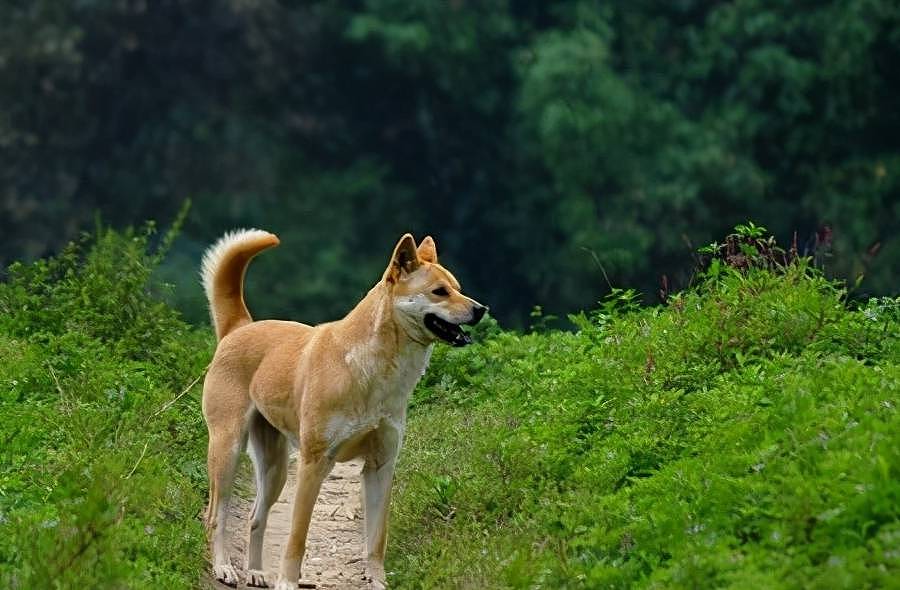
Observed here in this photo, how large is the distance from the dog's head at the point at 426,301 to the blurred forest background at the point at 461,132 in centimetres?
1488

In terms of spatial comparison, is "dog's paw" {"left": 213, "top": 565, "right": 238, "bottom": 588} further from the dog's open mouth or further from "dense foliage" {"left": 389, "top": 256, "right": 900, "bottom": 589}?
the dog's open mouth

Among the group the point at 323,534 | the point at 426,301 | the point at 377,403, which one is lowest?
the point at 323,534

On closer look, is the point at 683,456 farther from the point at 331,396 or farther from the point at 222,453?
the point at 222,453

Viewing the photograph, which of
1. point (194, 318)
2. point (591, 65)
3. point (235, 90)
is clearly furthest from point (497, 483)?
point (235, 90)

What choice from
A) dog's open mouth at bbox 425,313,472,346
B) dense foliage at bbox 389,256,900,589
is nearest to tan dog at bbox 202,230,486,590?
dog's open mouth at bbox 425,313,472,346

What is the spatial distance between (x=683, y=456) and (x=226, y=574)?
2226mm

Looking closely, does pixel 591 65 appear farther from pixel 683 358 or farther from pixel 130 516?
pixel 130 516

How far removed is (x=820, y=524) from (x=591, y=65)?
1785cm

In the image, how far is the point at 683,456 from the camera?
7215 mm

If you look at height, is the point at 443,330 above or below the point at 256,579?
above

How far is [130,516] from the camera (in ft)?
24.4

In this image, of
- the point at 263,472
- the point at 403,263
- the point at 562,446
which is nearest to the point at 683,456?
the point at 562,446

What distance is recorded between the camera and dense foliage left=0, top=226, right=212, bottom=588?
21.0ft

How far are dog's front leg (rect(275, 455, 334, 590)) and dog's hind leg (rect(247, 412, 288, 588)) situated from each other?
17.6 inches
